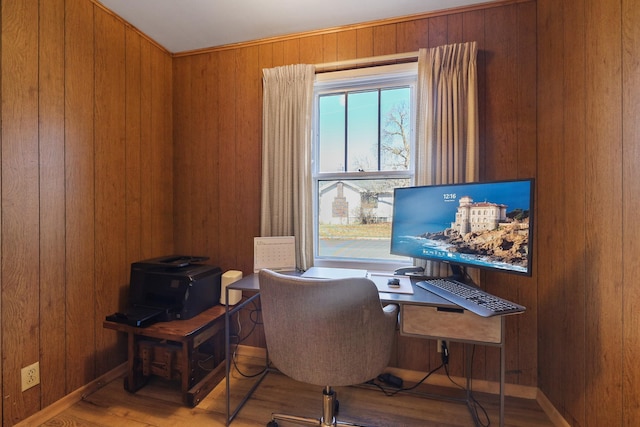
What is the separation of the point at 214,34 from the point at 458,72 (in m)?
1.84

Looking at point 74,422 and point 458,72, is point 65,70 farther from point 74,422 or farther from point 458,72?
point 458,72

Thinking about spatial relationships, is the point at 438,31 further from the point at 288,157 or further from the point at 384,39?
the point at 288,157

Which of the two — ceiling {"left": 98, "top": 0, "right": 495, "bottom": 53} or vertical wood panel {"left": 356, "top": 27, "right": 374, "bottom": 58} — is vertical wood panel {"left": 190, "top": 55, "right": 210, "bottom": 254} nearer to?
ceiling {"left": 98, "top": 0, "right": 495, "bottom": 53}

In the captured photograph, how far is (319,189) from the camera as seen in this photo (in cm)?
214

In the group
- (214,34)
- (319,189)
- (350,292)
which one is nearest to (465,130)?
(319,189)

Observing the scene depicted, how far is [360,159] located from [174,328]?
172 cm

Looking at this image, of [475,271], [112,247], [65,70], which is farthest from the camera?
[112,247]

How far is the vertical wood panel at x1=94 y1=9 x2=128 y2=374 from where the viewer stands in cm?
177

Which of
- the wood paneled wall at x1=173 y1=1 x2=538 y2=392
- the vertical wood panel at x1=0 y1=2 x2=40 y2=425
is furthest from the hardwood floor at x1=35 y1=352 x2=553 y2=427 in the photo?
the vertical wood panel at x1=0 y1=2 x2=40 y2=425

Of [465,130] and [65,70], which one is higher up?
[65,70]

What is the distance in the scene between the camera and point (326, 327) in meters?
1.04

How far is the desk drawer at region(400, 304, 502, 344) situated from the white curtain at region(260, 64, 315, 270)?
87 centimetres

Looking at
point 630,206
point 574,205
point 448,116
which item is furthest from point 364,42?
point 630,206

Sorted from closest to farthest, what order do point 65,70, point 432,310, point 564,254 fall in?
point 432,310
point 564,254
point 65,70
